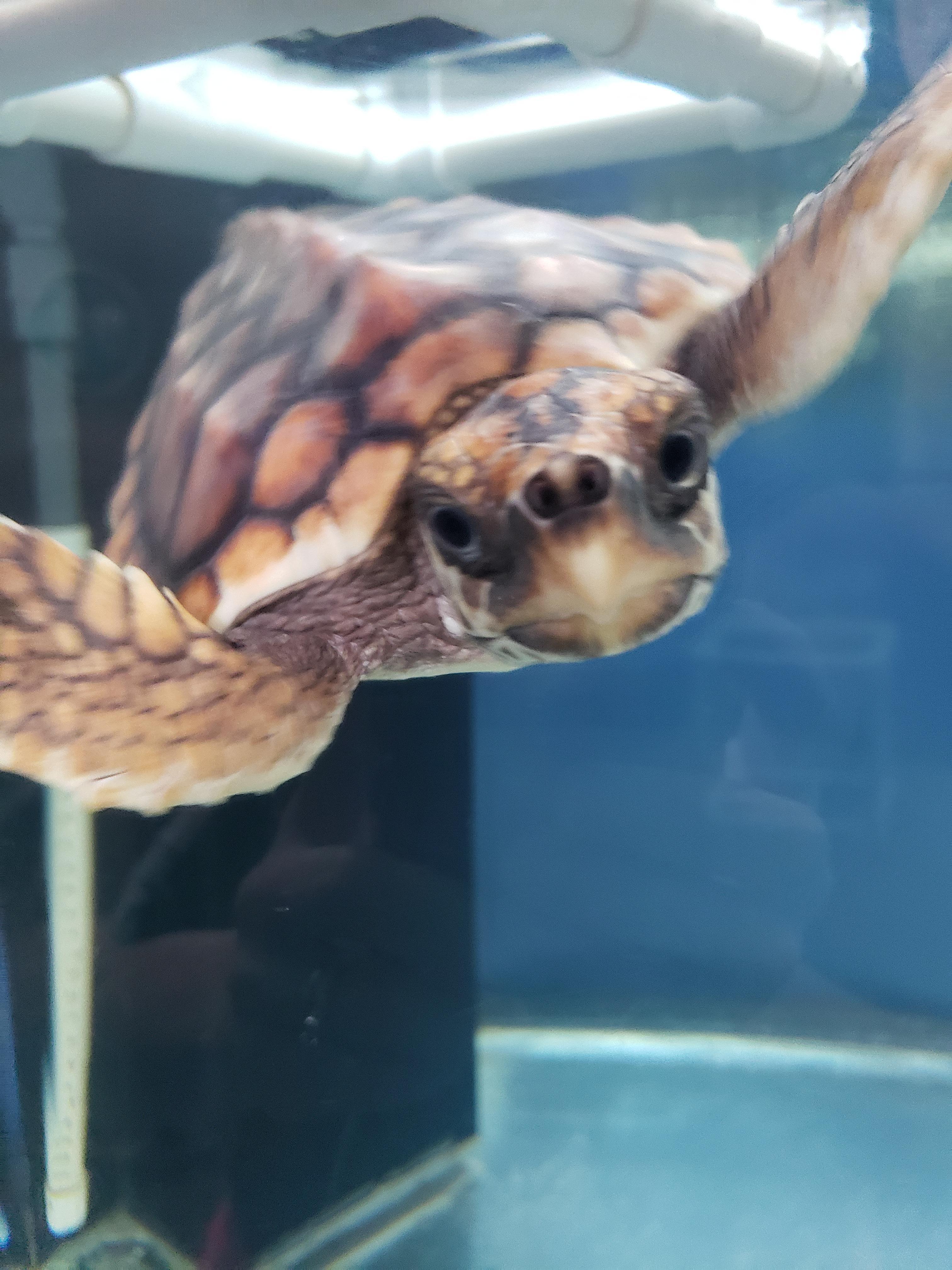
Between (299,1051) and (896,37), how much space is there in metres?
2.84

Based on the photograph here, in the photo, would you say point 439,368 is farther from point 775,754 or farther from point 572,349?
point 775,754

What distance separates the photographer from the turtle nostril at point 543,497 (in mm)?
893

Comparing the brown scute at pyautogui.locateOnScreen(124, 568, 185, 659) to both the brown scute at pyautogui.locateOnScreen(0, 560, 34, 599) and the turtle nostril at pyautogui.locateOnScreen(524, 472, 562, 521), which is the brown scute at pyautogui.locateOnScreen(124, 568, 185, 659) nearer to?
the brown scute at pyautogui.locateOnScreen(0, 560, 34, 599)

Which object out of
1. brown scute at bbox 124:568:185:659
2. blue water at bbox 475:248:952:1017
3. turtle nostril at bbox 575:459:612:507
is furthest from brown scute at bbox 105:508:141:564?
blue water at bbox 475:248:952:1017

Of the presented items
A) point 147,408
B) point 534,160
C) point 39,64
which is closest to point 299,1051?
point 147,408

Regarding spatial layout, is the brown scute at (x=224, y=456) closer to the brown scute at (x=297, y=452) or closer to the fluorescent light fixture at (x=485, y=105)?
the brown scute at (x=297, y=452)

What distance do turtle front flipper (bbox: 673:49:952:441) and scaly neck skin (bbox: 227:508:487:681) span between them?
1.90ft

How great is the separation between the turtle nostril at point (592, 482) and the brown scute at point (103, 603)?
59 centimetres

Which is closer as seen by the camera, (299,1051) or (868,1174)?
(299,1051)

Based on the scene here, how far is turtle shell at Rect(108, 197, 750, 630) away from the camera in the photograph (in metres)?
1.23

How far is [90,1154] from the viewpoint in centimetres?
192

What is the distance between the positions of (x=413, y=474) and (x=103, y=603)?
42 cm

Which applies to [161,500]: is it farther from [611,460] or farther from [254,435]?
[611,460]

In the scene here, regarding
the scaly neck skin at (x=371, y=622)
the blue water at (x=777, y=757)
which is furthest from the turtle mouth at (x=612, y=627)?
the blue water at (x=777, y=757)
